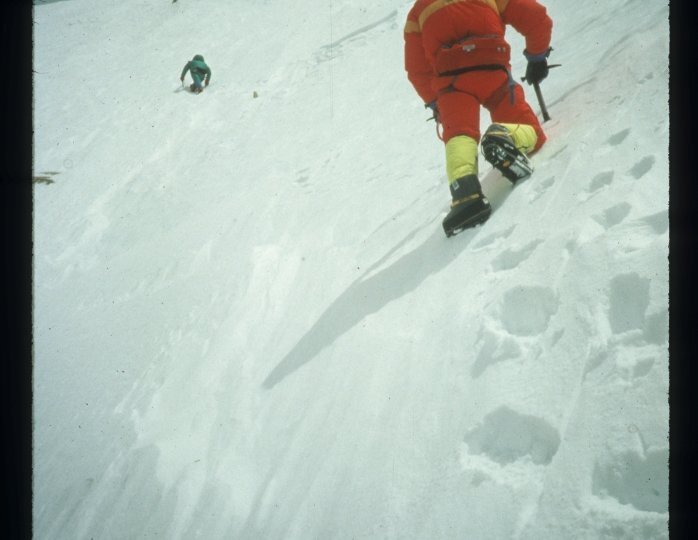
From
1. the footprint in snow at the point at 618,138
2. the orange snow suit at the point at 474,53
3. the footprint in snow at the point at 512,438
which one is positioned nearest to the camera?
the footprint in snow at the point at 512,438

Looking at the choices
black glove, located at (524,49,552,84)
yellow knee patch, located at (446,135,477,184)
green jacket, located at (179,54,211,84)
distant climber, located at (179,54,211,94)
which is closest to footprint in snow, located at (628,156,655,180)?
yellow knee patch, located at (446,135,477,184)

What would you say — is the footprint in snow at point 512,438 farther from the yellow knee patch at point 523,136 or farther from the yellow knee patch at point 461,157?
the yellow knee patch at point 523,136

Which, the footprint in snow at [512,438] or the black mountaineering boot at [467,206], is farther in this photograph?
the black mountaineering boot at [467,206]

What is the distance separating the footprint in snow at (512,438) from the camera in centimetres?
124

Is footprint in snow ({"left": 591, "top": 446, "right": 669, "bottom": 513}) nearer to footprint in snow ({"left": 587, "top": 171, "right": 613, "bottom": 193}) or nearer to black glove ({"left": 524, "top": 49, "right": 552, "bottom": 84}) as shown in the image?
footprint in snow ({"left": 587, "top": 171, "right": 613, "bottom": 193})

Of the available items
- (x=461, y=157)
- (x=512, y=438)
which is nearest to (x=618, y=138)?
(x=461, y=157)

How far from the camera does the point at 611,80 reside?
2.89 meters

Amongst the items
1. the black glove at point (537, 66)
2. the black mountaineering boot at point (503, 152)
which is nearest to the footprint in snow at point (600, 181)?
the black mountaineering boot at point (503, 152)

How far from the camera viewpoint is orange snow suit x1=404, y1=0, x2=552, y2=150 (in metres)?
2.51

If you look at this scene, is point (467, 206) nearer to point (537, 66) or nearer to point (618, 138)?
point (618, 138)

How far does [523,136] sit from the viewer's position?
100.0 inches

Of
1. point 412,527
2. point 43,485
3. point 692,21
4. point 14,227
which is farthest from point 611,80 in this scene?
point 43,485

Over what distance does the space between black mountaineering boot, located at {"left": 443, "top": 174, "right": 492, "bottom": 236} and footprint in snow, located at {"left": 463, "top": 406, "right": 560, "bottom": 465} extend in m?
1.22

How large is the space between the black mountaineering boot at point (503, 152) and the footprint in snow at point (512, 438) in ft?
5.05
